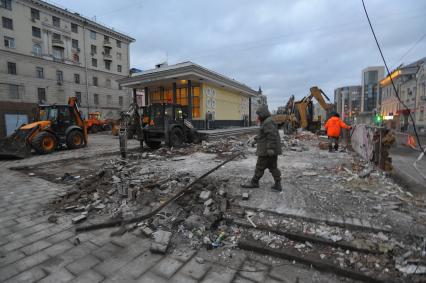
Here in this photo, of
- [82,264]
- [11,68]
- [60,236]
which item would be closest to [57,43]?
[11,68]

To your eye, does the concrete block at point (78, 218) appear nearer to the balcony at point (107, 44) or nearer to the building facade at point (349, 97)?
the balcony at point (107, 44)

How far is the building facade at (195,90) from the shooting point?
56.7 feet

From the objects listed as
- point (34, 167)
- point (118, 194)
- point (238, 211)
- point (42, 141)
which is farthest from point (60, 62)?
point (238, 211)

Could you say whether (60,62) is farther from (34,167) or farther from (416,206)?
(416,206)

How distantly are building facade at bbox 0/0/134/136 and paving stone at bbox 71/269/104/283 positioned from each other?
83.2 ft

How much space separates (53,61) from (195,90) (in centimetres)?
2681

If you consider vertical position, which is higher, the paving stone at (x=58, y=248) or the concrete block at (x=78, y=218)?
the concrete block at (x=78, y=218)

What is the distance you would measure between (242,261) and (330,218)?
1497mm

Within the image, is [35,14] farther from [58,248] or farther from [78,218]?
[58,248]

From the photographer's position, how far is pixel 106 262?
105 inches

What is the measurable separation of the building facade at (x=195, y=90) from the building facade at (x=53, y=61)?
14.6 meters

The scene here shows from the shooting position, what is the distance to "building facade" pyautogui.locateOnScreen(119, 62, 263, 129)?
56.7 feet

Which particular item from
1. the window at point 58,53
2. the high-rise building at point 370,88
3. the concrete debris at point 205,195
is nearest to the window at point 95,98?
the window at point 58,53

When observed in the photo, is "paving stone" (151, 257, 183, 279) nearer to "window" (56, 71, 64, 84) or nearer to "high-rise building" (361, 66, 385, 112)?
"window" (56, 71, 64, 84)
